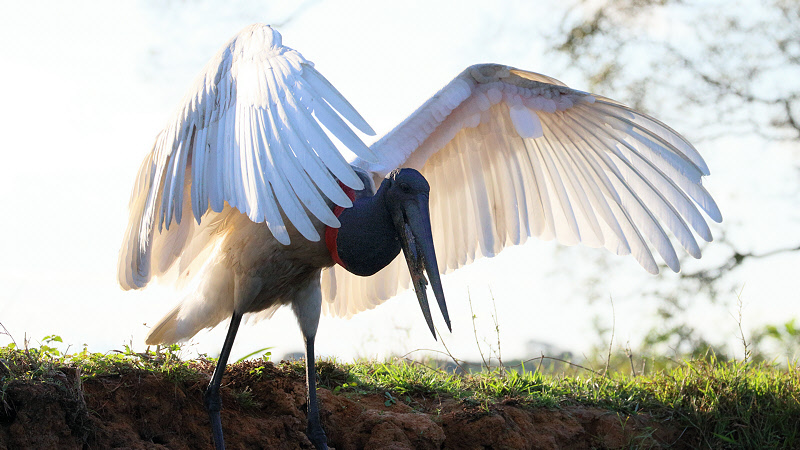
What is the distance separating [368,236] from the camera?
314 centimetres

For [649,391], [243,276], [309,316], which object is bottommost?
[649,391]

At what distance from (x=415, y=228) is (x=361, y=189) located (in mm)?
799

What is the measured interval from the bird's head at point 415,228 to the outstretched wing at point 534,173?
591 mm

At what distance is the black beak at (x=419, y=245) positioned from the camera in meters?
2.99

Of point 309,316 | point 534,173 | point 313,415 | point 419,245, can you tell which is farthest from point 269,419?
point 534,173

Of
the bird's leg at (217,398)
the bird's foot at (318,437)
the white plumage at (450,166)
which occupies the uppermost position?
the white plumage at (450,166)

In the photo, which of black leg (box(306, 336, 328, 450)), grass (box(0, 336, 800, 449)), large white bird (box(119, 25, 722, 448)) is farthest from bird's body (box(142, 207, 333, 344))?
black leg (box(306, 336, 328, 450))

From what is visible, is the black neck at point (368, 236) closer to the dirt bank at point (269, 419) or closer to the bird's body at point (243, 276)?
the bird's body at point (243, 276)

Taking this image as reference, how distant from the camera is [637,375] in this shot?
14.7ft

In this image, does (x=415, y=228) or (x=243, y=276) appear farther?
(x=243, y=276)

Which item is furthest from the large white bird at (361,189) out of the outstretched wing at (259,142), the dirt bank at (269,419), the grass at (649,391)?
the grass at (649,391)

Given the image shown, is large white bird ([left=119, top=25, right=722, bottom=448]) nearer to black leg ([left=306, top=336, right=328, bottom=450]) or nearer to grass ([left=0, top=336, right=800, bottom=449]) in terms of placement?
black leg ([left=306, top=336, right=328, bottom=450])

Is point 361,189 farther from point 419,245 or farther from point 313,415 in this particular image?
point 313,415

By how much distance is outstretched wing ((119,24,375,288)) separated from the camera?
2.12 meters
